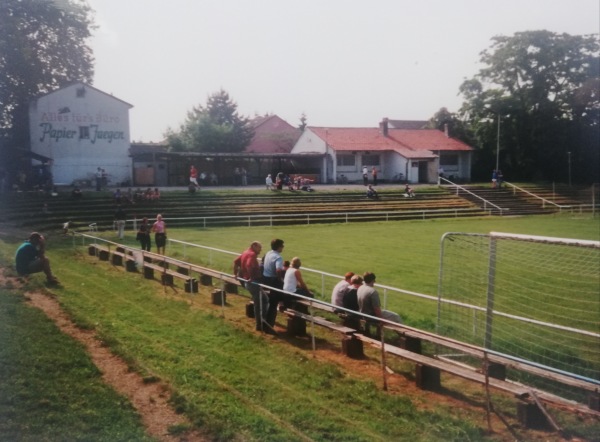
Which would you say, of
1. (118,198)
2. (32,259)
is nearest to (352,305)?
(32,259)

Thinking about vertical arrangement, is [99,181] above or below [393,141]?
below

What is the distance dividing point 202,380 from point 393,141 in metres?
42.0

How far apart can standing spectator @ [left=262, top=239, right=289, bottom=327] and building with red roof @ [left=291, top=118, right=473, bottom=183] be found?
3229 cm

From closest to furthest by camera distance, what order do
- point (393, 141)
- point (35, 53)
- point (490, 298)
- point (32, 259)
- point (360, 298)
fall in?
point (490, 298), point (360, 298), point (32, 259), point (35, 53), point (393, 141)

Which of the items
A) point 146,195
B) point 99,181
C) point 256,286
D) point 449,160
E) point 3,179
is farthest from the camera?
point 449,160

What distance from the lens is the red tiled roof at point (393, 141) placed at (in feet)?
142

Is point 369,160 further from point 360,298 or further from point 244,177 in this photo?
point 360,298

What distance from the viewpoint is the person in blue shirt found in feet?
36.9

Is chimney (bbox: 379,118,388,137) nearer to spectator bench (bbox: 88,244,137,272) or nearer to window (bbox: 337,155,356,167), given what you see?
window (bbox: 337,155,356,167)

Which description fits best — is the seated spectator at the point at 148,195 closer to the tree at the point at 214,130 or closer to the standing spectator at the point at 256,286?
the tree at the point at 214,130

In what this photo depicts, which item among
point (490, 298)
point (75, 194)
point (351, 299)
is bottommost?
point (351, 299)

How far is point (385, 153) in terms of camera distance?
45469mm

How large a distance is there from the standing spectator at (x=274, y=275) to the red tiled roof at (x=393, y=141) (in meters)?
32.7

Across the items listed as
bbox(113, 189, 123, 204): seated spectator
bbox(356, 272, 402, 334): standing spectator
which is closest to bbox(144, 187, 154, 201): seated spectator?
bbox(113, 189, 123, 204): seated spectator
